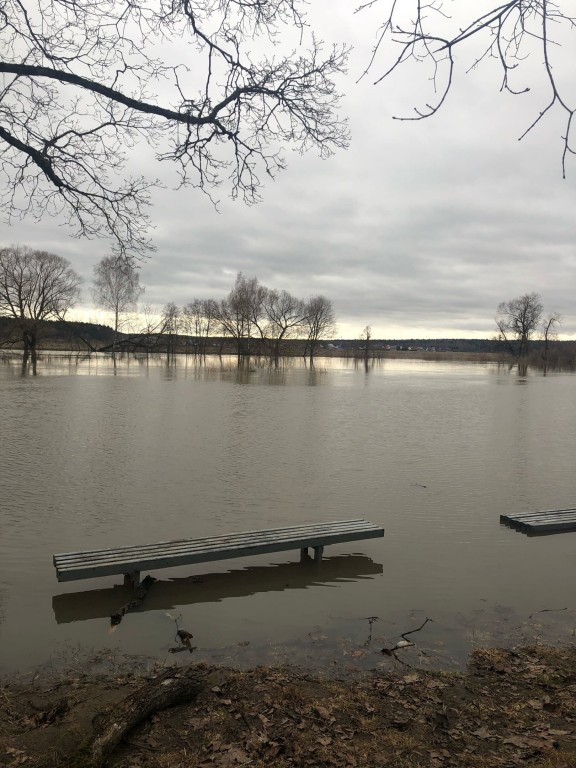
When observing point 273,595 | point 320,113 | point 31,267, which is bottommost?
point 273,595

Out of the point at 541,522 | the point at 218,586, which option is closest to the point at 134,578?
the point at 218,586

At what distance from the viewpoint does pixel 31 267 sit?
58.2 metres

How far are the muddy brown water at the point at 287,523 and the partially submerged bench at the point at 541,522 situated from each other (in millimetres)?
156

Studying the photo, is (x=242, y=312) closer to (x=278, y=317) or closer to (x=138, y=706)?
(x=278, y=317)

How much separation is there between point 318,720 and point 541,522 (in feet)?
18.1

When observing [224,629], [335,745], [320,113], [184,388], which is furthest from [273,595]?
[184,388]

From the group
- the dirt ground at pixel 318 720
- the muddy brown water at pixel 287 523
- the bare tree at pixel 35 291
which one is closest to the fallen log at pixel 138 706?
the dirt ground at pixel 318 720

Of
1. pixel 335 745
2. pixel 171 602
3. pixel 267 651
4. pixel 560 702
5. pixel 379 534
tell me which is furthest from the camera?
pixel 379 534

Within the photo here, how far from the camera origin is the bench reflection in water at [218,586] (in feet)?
18.5

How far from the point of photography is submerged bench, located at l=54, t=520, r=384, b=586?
19.4 ft

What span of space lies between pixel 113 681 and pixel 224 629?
122 cm

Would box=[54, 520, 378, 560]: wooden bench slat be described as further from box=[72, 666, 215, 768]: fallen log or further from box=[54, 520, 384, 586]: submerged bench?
box=[72, 666, 215, 768]: fallen log

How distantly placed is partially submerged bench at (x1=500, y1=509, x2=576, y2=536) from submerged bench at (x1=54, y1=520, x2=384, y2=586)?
2.29 metres

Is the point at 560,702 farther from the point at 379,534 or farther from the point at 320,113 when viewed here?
the point at 320,113
